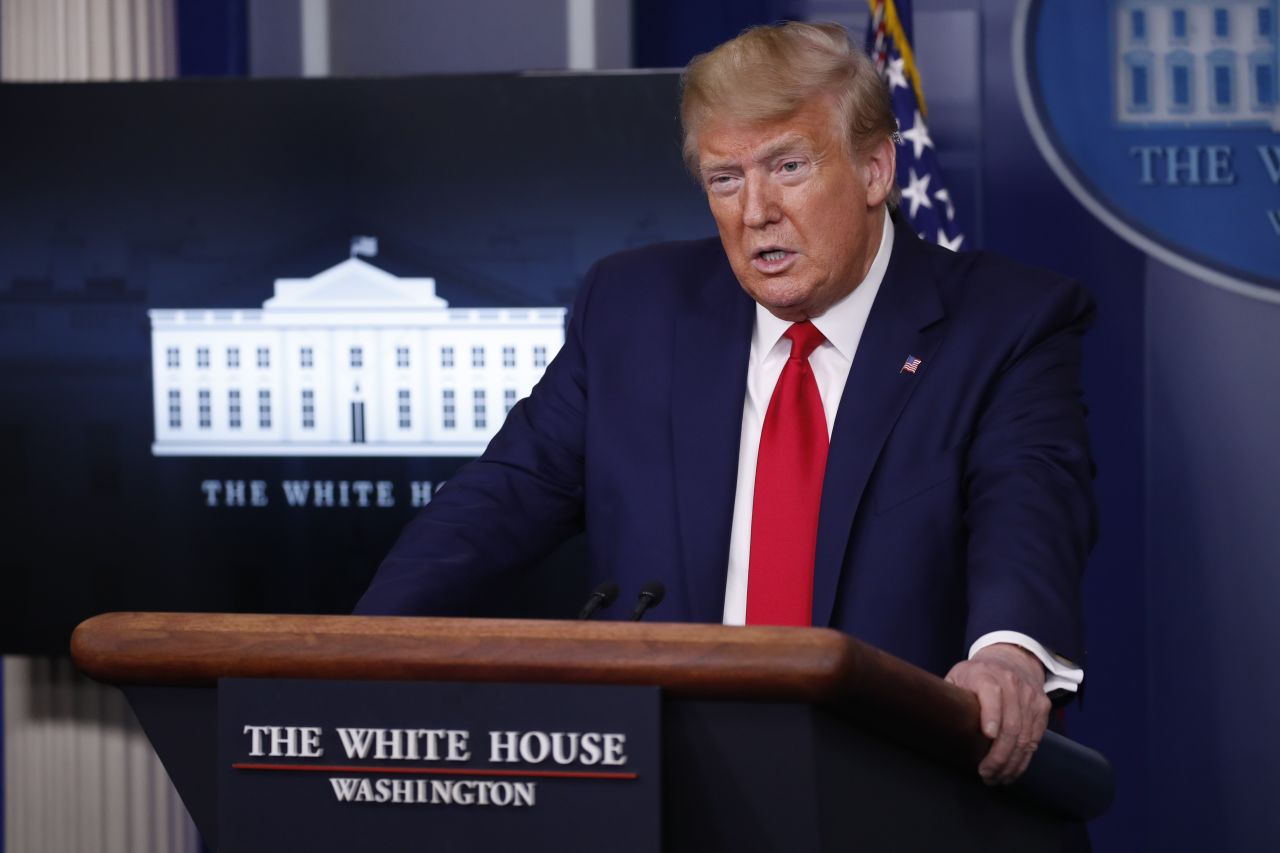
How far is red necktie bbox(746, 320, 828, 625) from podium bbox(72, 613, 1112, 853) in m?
0.61

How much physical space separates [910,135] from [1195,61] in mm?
746

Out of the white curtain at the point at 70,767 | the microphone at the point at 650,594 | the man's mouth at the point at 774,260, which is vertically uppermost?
the man's mouth at the point at 774,260

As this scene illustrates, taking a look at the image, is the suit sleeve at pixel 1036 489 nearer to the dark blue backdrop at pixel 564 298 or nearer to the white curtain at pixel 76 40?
the dark blue backdrop at pixel 564 298

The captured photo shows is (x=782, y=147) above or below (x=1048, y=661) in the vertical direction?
above

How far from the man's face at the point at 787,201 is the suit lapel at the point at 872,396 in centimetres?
9

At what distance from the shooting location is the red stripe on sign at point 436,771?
1065 mm

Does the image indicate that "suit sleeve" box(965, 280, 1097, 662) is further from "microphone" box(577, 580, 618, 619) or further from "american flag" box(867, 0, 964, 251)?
"american flag" box(867, 0, 964, 251)

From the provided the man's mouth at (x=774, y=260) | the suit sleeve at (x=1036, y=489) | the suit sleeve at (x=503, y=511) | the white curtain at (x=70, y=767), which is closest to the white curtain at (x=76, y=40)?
the white curtain at (x=70, y=767)

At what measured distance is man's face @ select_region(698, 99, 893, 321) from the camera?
1.87m

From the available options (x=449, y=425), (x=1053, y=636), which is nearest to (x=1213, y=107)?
(x=449, y=425)

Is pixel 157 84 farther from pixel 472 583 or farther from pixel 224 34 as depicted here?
pixel 472 583

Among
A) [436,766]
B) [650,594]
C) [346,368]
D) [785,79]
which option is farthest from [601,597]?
[346,368]

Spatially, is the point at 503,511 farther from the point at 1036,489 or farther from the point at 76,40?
the point at 76,40

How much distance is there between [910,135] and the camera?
323 cm
